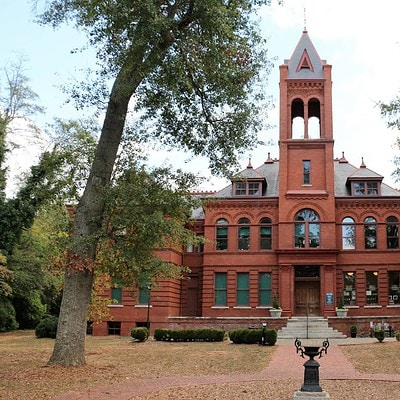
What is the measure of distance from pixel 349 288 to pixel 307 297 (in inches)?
110

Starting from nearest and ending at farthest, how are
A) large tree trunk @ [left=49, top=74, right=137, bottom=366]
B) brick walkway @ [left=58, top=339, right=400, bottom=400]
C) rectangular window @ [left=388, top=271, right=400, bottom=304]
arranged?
brick walkway @ [left=58, top=339, right=400, bottom=400] < large tree trunk @ [left=49, top=74, right=137, bottom=366] < rectangular window @ [left=388, top=271, right=400, bottom=304]

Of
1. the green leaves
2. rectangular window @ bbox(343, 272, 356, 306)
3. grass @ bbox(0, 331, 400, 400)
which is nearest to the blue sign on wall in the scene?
rectangular window @ bbox(343, 272, 356, 306)

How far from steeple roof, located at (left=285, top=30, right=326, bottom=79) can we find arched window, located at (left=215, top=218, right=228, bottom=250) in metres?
10.8

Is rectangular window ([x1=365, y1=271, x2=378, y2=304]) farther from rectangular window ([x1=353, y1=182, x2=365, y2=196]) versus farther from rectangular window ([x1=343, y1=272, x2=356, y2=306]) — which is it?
rectangular window ([x1=353, y1=182, x2=365, y2=196])

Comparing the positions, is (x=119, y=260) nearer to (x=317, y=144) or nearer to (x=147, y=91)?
(x=147, y=91)

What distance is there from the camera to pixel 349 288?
3541 cm

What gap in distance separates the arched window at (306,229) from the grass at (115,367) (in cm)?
1264

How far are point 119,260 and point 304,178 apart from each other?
21904 millimetres

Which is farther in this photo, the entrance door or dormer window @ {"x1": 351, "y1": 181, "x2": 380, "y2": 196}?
dormer window @ {"x1": 351, "y1": 181, "x2": 380, "y2": 196}

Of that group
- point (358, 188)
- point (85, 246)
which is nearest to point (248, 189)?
point (358, 188)

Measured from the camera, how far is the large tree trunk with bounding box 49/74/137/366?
51.2 feet

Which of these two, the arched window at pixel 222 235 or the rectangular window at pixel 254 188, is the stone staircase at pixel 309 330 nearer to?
the arched window at pixel 222 235

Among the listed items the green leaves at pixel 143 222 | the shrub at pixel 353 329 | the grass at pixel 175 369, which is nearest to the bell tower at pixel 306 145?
the shrub at pixel 353 329

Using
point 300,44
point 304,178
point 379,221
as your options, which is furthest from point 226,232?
point 300,44
